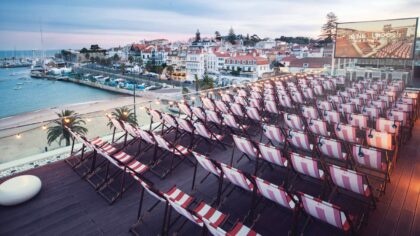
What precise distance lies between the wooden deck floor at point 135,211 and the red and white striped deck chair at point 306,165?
0.58 m

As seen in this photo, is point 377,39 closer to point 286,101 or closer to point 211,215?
point 286,101

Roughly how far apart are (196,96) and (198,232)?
204 inches

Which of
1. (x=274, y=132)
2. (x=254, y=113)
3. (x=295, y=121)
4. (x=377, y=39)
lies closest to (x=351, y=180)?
(x=274, y=132)

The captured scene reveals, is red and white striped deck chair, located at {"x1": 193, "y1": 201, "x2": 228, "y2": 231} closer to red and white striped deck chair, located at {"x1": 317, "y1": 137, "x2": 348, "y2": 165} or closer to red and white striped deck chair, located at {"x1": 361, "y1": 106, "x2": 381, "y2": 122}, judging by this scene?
red and white striped deck chair, located at {"x1": 317, "y1": 137, "x2": 348, "y2": 165}

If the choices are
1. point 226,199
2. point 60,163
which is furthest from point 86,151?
point 226,199

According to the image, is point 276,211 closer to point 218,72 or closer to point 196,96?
point 196,96

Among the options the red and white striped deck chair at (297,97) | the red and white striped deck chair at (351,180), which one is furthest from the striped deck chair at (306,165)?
the red and white striped deck chair at (297,97)

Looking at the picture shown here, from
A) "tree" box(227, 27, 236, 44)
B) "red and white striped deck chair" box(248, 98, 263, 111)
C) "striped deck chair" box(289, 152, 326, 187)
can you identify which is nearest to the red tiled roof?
"red and white striped deck chair" box(248, 98, 263, 111)

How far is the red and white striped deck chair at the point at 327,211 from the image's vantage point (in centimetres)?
218

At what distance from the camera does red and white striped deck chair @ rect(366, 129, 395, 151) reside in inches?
150

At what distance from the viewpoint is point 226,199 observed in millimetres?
3447

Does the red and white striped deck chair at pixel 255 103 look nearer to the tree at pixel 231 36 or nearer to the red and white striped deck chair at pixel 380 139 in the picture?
the red and white striped deck chair at pixel 380 139

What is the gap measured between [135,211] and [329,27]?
192 feet

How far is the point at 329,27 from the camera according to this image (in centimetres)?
5172
